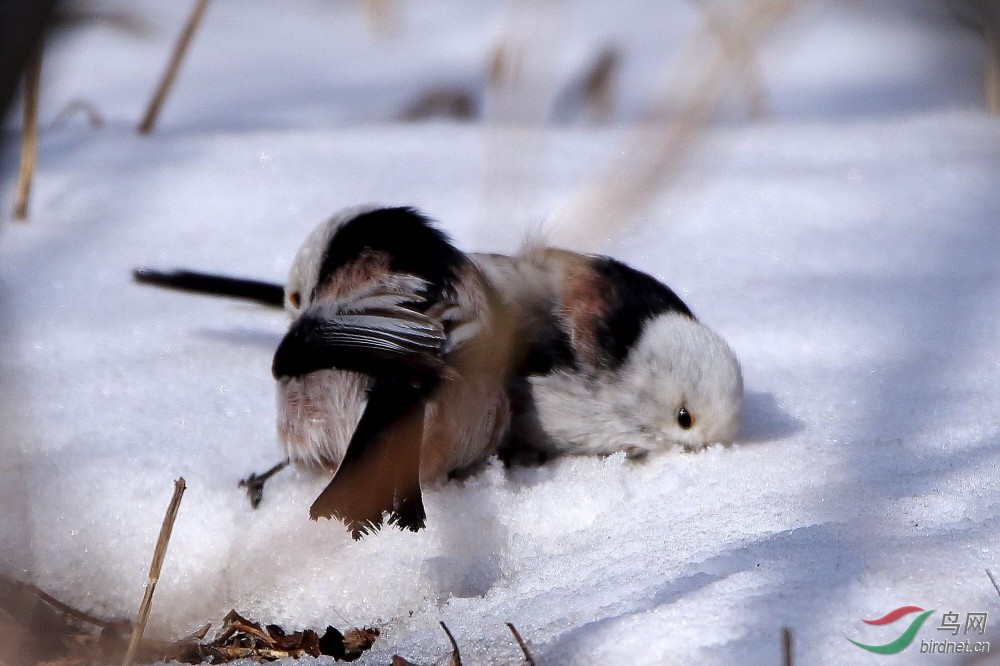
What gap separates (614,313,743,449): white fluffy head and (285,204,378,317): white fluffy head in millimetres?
766

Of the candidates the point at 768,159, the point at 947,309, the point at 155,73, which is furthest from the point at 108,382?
the point at 155,73

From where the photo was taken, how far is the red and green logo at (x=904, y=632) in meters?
1.19

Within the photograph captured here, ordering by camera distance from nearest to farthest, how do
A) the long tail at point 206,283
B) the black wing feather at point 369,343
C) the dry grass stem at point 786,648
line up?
the dry grass stem at point 786,648, the black wing feather at point 369,343, the long tail at point 206,283

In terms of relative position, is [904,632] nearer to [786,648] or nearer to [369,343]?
[786,648]

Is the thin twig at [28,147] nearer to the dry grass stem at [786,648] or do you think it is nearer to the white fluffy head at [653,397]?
the white fluffy head at [653,397]

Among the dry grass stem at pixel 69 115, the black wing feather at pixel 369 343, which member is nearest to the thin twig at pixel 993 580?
the black wing feather at pixel 369 343

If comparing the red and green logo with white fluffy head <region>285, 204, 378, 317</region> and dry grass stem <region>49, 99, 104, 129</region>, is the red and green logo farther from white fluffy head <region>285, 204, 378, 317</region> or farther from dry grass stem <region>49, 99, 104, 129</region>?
dry grass stem <region>49, 99, 104, 129</region>

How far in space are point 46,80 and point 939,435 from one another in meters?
3.47

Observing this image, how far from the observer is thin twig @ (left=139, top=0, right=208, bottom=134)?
3391mm

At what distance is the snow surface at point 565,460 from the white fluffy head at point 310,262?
25cm

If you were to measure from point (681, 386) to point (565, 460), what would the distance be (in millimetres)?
299

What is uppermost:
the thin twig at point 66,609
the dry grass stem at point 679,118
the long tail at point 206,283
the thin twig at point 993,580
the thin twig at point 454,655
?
the dry grass stem at point 679,118

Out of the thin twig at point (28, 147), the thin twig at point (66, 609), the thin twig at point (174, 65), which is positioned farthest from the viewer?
the thin twig at point (174, 65)

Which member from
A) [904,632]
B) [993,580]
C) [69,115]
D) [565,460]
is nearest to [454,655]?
[904,632]
